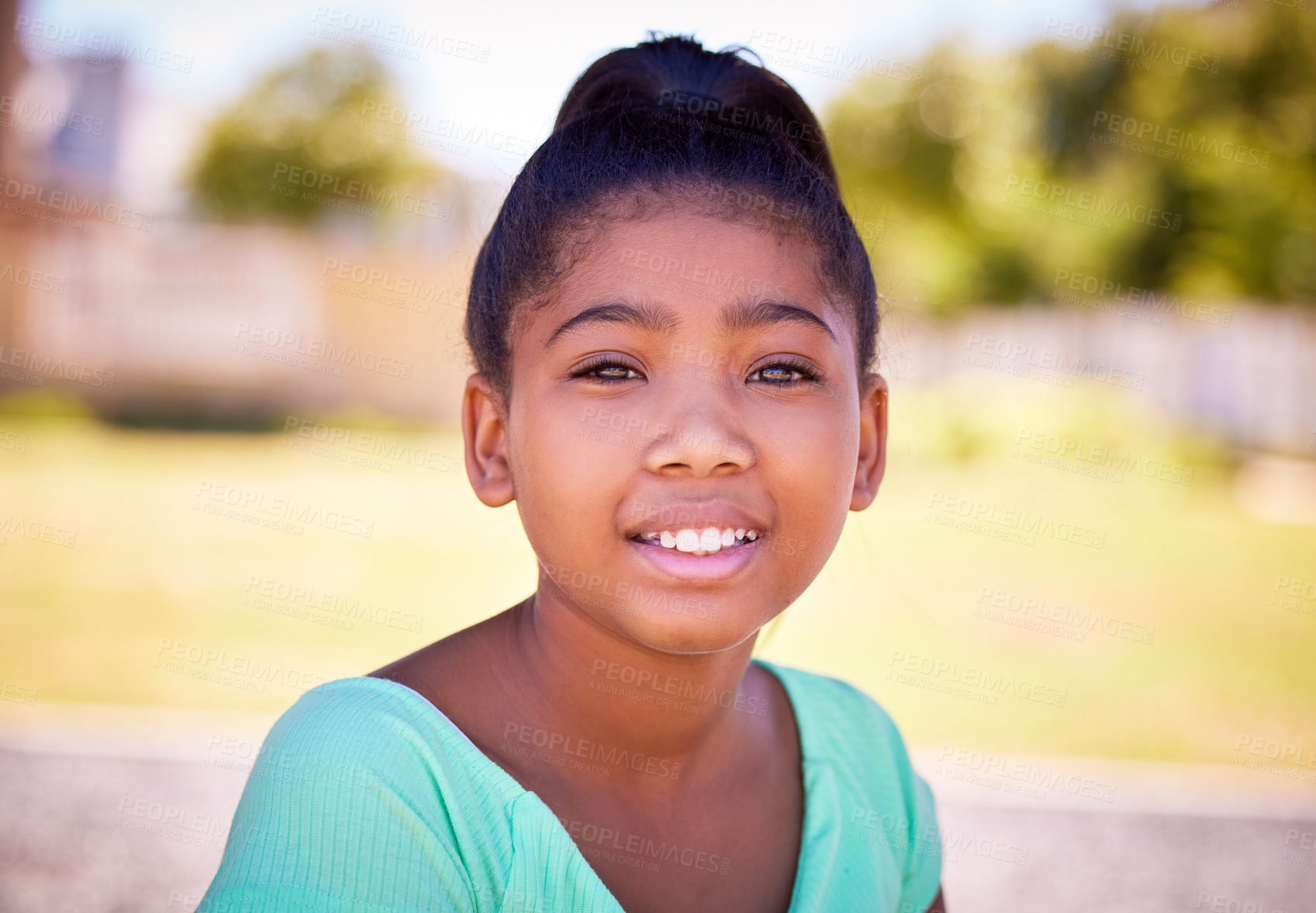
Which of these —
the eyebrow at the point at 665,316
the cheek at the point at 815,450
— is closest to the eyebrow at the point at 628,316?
the eyebrow at the point at 665,316

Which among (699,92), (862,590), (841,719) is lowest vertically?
(862,590)

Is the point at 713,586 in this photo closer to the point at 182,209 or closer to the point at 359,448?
the point at 359,448

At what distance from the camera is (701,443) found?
172cm

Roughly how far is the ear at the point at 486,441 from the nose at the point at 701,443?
45 centimetres

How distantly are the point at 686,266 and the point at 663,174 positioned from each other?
0.74ft

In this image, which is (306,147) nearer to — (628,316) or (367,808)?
(628,316)

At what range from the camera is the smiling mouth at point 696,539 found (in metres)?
1.76

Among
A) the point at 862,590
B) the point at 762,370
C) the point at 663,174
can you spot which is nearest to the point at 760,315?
the point at 762,370

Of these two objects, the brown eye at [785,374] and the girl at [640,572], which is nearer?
the girl at [640,572]

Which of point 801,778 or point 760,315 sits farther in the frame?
point 801,778

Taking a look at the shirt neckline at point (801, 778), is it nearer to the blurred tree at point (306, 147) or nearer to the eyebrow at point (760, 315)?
the eyebrow at point (760, 315)

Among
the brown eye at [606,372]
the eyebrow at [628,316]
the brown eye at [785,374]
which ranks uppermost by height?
the eyebrow at [628,316]

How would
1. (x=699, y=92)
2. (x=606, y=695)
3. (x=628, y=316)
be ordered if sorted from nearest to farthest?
(x=628, y=316) < (x=606, y=695) < (x=699, y=92)

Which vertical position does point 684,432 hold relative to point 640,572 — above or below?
above
